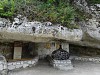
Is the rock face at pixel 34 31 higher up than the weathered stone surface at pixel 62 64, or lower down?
higher up

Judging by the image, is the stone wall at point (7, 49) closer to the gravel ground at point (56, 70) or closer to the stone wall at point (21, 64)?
the stone wall at point (21, 64)

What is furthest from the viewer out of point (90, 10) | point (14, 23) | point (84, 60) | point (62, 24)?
point (84, 60)

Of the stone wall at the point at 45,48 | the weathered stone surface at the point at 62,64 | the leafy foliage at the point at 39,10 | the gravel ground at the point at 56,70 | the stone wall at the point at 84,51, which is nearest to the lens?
the leafy foliage at the point at 39,10

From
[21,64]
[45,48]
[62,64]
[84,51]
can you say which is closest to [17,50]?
[21,64]

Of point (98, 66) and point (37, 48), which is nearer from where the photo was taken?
point (98, 66)

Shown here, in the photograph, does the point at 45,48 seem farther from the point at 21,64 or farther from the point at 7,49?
the point at 21,64

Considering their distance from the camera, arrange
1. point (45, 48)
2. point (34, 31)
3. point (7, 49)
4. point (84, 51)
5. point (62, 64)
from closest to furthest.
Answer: point (34, 31)
point (62, 64)
point (7, 49)
point (45, 48)
point (84, 51)

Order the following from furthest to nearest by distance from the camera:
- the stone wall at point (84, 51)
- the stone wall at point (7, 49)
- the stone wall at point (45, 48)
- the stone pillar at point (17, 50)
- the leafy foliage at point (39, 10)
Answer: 1. the stone wall at point (84, 51)
2. the stone wall at point (45, 48)
3. the stone wall at point (7, 49)
4. the stone pillar at point (17, 50)
5. the leafy foliage at point (39, 10)

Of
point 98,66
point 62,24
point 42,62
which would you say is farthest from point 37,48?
point 98,66

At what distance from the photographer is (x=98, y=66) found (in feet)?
33.6

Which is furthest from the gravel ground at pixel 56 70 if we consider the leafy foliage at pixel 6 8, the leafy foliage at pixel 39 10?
the leafy foliage at pixel 6 8

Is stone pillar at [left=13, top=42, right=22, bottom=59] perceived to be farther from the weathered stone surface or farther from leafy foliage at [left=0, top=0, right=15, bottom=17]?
leafy foliage at [left=0, top=0, right=15, bottom=17]

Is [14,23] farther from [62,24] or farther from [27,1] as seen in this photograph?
[62,24]

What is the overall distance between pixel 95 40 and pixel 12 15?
4630 millimetres
